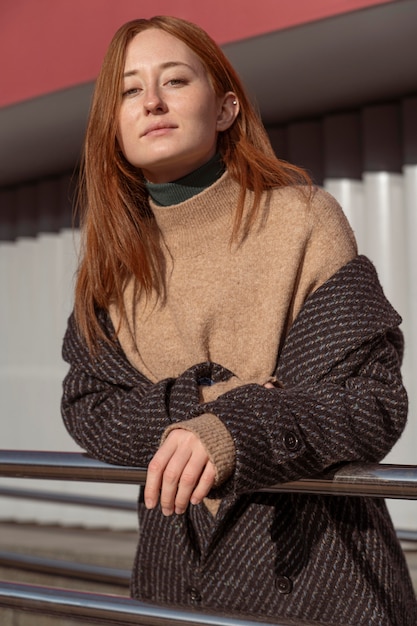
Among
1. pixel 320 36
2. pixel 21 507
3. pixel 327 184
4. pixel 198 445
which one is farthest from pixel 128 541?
pixel 198 445

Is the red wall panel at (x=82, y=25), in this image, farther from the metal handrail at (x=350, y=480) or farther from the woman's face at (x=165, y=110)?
the metal handrail at (x=350, y=480)

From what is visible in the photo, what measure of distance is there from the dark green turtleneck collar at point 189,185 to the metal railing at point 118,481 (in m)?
0.37

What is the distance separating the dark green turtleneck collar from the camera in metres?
1.34

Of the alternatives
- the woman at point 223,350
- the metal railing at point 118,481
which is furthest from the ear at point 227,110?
the metal railing at point 118,481

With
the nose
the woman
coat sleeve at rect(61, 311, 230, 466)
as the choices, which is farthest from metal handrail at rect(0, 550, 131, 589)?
the nose

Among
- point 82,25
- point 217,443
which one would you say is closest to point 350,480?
point 217,443

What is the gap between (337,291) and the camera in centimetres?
118

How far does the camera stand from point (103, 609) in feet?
4.21

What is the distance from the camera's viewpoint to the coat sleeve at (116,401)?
1186 millimetres

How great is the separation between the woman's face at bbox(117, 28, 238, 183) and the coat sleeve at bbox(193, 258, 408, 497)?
280 millimetres

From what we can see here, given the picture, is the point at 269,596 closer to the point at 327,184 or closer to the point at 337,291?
the point at 337,291

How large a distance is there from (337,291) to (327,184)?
11.6 feet

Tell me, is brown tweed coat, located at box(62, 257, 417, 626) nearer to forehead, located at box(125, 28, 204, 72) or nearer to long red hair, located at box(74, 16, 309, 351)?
long red hair, located at box(74, 16, 309, 351)

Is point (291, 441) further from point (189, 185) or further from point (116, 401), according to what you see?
point (189, 185)
